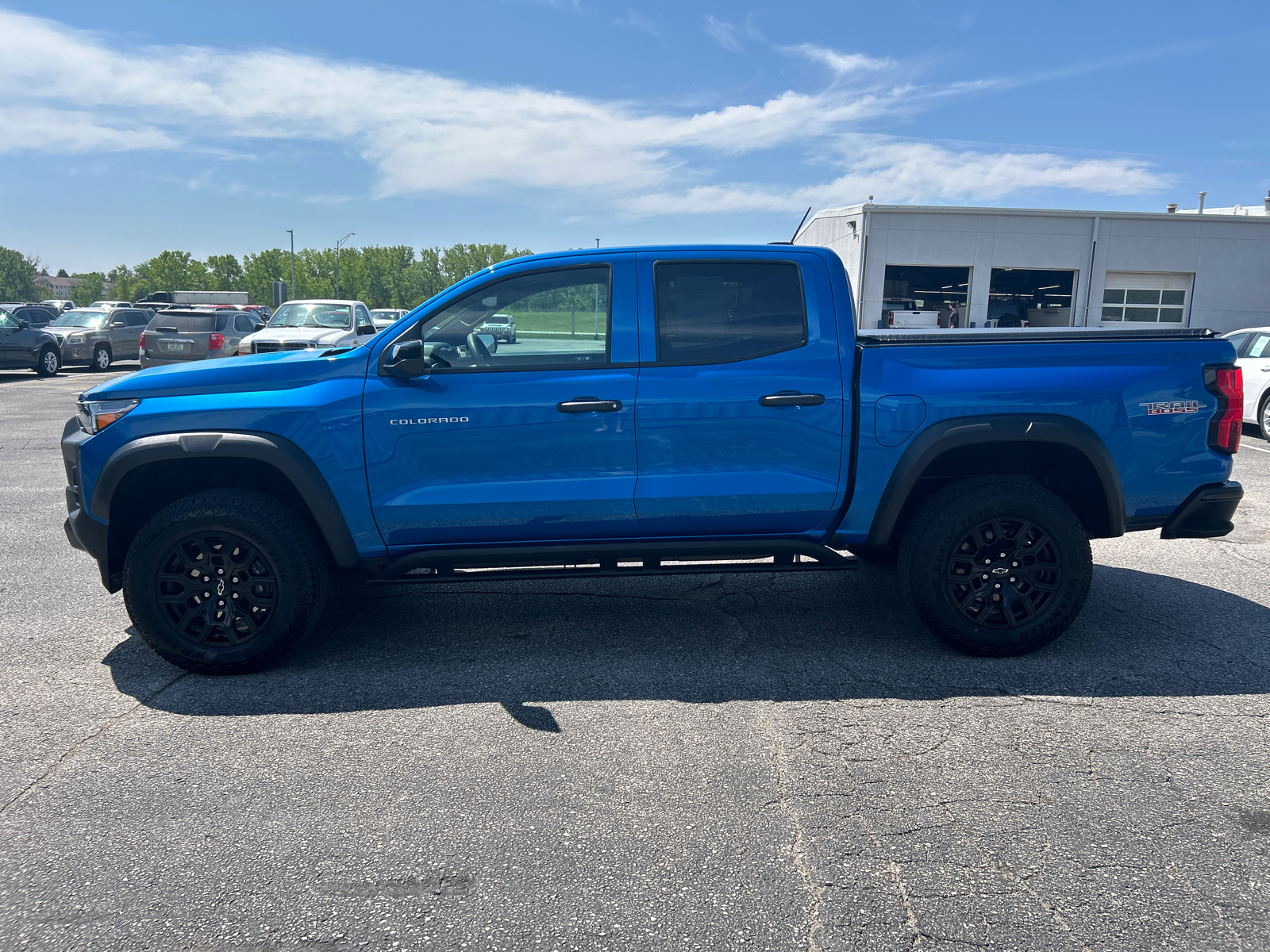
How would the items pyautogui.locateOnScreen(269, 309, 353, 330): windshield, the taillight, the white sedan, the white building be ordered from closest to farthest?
the taillight
the white sedan
pyautogui.locateOnScreen(269, 309, 353, 330): windshield
the white building

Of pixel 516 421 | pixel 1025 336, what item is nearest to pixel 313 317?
pixel 516 421

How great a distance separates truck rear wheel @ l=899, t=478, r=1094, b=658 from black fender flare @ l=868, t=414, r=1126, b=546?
23 centimetres

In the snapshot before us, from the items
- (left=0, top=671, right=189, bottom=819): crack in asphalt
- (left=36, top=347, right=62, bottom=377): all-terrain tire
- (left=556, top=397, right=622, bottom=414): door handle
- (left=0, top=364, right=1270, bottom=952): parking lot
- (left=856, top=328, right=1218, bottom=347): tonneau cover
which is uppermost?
(left=856, top=328, right=1218, bottom=347): tonneau cover

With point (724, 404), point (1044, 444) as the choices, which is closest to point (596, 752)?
point (724, 404)

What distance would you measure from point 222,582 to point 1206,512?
4750 mm

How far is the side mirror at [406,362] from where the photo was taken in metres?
4.13

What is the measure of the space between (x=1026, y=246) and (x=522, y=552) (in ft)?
106

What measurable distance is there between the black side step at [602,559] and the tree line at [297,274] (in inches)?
5409

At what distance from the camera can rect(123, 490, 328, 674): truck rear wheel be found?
13.4 feet

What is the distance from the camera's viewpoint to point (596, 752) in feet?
11.4

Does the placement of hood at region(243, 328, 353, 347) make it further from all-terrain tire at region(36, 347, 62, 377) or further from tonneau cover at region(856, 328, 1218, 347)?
tonneau cover at region(856, 328, 1218, 347)

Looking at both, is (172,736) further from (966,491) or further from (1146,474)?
(1146,474)

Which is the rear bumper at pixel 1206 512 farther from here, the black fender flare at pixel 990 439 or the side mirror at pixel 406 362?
the side mirror at pixel 406 362

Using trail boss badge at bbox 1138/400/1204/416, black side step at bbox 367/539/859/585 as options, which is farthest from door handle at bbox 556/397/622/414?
trail boss badge at bbox 1138/400/1204/416
